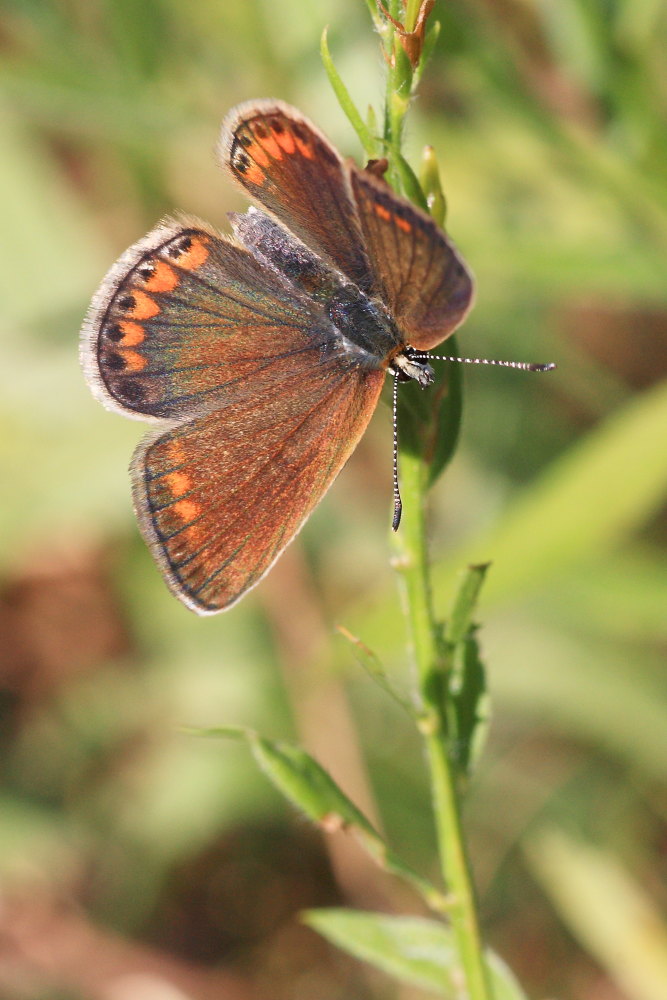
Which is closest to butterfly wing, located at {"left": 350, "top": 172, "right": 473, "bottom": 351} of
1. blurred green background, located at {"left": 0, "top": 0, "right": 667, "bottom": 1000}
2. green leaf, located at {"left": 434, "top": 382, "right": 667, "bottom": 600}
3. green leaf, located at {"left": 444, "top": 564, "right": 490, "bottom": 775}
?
green leaf, located at {"left": 444, "top": 564, "right": 490, "bottom": 775}

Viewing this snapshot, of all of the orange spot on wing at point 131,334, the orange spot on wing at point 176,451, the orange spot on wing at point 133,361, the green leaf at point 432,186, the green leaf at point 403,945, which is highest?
the orange spot on wing at point 131,334

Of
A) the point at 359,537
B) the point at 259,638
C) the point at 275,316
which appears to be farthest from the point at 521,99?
the point at 259,638

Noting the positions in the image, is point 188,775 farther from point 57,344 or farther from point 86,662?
point 57,344

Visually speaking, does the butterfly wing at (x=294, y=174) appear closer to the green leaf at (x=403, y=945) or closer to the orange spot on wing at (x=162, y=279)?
the orange spot on wing at (x=162, y=279)

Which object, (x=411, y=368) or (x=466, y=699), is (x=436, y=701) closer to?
(x=466, y=699)

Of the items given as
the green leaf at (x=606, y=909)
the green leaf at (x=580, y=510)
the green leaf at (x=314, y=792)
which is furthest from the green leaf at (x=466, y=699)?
the green leaf at (x=606, y=909)

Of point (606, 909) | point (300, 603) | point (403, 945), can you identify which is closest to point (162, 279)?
point (403, 945)
